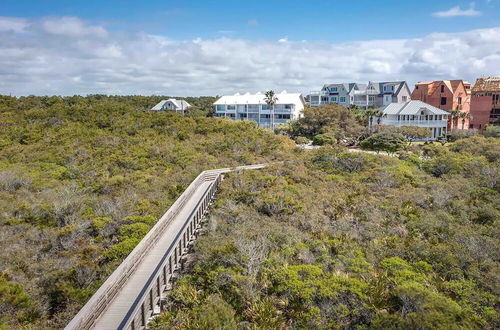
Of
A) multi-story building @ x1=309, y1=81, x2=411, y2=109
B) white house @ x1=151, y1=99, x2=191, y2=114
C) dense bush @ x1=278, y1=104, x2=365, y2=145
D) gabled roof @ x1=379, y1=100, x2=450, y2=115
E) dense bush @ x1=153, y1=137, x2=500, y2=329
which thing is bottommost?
dense bush @ x1=153, y1=137, x2=500, y2=329

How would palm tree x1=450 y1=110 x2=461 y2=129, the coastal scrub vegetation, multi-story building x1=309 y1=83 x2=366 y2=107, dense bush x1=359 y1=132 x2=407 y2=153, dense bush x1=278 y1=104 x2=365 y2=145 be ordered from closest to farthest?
the coastal scrub vegetation, dense bush x1=359 y1=132 x2=407 y2=153, dense bush x1=278 y1=104 x2=365 y2=145, palm tree x1=450 y1=110 x2=461 y2=129, multi-story building x1=309 y1=83 x2=366 y2=107

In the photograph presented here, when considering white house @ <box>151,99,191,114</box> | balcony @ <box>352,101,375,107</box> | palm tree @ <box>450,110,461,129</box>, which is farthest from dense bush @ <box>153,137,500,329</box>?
white house @ <box>151,99,191,114</box>

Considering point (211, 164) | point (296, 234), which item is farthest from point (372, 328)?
point (211, 164)

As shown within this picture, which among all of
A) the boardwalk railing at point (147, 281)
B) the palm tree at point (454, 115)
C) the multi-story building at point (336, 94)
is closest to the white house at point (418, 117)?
the palm tree at point (454, 115)

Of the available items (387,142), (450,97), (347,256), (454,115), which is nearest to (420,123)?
(454,115)

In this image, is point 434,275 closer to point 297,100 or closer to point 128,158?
point 128,158

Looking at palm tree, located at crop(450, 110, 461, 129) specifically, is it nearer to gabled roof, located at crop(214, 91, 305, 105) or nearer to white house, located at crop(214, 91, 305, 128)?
white house, located at crop(214, 91, 305, 128)

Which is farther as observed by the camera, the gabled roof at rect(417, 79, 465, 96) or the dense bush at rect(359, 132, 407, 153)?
the gabled roof at rect(417, 79, 465, 96)
